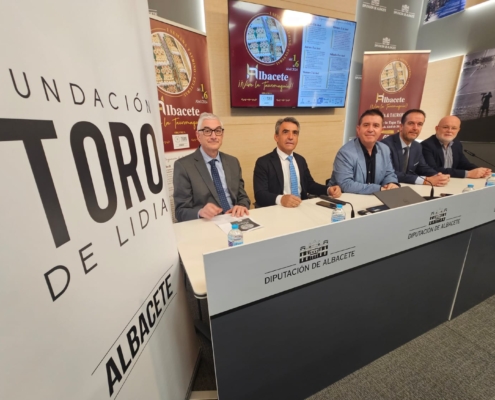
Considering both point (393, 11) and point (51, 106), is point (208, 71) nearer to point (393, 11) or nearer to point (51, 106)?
point (51, 106)

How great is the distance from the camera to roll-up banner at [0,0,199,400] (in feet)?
1.42

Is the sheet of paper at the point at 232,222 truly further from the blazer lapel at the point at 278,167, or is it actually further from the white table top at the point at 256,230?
the blazer lapel at the point at 278,167

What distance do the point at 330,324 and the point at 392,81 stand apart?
360 cm

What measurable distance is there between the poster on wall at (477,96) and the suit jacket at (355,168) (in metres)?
2.73

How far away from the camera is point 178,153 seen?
2443mm

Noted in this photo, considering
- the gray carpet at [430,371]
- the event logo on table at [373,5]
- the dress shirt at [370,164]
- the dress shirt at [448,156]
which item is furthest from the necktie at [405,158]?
the event logo on table at [373,5]

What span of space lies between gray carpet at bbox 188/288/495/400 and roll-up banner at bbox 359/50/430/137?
2.89 meters

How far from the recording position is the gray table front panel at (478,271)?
1.48 m

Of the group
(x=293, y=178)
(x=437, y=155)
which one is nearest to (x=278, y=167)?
(x=293, y=178)

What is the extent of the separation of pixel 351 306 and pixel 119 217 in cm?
107

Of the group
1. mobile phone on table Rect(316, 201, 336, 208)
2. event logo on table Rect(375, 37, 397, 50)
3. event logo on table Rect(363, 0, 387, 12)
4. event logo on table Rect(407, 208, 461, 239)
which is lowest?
mobile phone on table Rect(316, 201, 336, 208)

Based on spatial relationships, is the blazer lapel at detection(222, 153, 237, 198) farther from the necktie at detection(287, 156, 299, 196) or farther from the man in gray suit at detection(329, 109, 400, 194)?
the man in gray suit at detection(329, 109, 400, 194)

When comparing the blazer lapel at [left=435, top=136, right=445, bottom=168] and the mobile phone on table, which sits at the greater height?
the blazer lapel at [left=435, top=136, right=445, bottom=168]

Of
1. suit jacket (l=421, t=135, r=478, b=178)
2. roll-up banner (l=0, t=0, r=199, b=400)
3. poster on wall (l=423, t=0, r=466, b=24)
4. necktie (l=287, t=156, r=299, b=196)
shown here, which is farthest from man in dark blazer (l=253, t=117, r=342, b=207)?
poster on wall (l=423, t=0, r=466, b=24)
